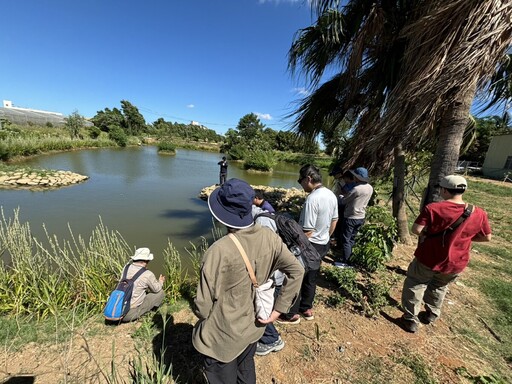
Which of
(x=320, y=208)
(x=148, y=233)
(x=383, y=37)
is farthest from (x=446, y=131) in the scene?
(x=148, y=233)

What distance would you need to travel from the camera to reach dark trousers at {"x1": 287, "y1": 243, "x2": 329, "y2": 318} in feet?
8.18

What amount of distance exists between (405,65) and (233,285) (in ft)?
10.3

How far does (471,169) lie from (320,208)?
3014 cm

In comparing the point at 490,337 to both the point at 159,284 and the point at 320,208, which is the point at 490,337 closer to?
the point at 320,208

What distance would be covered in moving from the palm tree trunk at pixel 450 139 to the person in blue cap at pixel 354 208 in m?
0.80

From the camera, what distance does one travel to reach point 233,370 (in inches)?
56.2

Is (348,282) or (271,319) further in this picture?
(348,282)

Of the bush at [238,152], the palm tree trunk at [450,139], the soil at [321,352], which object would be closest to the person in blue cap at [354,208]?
the palm tree trunk at [450,139]

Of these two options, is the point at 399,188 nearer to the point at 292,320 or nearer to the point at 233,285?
the point at 292,320

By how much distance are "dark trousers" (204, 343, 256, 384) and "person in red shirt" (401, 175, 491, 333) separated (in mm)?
1883

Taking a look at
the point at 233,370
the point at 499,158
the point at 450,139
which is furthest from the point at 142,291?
the point at 499,158

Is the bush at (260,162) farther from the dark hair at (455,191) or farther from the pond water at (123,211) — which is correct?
the dark hair at (455,191)

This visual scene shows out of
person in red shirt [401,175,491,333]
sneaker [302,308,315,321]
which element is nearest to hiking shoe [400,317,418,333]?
person in red shirt [401,175,491,333]

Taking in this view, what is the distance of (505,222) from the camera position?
7574 mm
